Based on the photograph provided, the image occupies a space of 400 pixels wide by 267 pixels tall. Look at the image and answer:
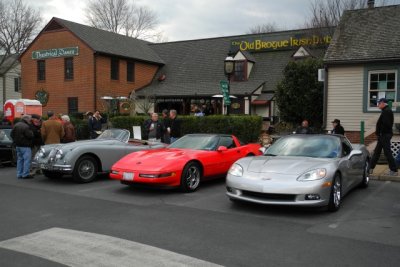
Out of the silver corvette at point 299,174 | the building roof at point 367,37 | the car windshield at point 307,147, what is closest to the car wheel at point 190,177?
the silver corvette at point 299,174

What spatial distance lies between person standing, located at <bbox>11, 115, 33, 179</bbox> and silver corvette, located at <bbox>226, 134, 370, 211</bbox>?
18.7ft

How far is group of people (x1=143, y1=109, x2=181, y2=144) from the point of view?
12.4 metres

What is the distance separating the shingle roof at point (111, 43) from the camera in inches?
1134

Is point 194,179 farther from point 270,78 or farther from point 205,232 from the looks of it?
point 270,78

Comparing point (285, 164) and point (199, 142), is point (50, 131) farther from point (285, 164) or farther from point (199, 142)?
point (285, 164)

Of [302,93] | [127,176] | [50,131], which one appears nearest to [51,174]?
[50,131]

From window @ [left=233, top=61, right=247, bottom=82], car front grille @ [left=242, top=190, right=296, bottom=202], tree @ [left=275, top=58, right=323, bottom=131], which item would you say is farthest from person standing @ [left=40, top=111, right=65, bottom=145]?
window @ [left=233, top=61, right=247, bottom=82]

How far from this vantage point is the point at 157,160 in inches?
322

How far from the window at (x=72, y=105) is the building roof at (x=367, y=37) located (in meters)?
18.8

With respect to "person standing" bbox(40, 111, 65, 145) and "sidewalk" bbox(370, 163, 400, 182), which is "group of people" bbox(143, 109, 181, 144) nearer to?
"person standing" bbox(40, 111, 65, 145)

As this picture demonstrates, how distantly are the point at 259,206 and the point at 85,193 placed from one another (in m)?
3.59

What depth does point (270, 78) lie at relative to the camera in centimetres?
2709

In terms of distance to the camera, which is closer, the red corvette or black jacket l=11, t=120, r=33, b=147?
the red corvette

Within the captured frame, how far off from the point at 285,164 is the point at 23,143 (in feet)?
21.8
